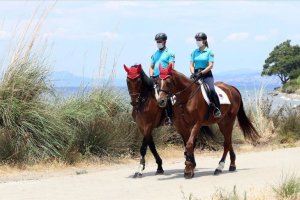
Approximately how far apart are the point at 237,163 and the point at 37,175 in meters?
4.71

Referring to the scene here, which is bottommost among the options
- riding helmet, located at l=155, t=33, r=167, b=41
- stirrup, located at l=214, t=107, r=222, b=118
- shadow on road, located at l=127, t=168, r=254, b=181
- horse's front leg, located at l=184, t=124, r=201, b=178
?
shadow on road, located at l=127, t=168, r=254, b=181

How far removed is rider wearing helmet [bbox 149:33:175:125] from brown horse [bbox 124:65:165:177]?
35 centimetres

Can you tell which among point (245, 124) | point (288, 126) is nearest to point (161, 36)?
point (245, 124)

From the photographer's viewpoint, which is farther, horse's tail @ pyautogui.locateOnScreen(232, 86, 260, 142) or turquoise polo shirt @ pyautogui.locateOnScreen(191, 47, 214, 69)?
horse's tail @ pyautogui.locateOnScreen(232, 86, 260, 142)

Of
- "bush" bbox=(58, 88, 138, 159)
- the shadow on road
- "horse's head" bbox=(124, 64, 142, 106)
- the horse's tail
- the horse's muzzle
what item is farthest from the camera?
"bush" bbox=(58, 88, 138, 159)

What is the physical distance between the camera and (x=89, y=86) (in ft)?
53.7

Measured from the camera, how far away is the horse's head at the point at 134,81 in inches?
466

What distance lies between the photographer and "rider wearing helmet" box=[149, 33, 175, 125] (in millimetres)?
12617

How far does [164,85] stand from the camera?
11.6 metres

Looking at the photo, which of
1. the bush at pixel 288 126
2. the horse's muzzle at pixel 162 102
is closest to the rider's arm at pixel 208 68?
the horse's muzzle at pixel 162 102

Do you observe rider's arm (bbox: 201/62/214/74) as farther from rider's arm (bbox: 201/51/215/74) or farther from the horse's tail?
the horse's tail

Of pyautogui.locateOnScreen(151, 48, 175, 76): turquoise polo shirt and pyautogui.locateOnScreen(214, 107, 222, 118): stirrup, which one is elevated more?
pyautogui.locateOnScreen(151, 48, 175, 76): turquoise polo shirt

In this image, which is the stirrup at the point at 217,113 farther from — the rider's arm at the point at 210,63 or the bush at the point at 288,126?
the bush at the point at 288,126

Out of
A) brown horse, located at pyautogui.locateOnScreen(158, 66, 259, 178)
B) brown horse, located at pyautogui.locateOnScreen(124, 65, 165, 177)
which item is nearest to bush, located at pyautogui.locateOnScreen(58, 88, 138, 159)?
brown horse, located at pyautogui.locateOnScreen(124, 65, 165, 177)
